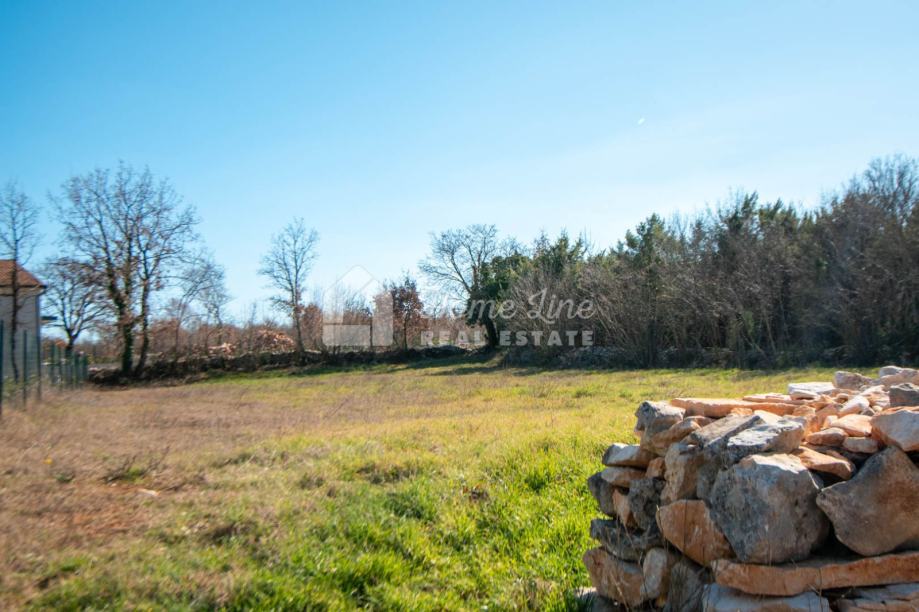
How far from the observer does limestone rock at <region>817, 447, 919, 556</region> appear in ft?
7.90

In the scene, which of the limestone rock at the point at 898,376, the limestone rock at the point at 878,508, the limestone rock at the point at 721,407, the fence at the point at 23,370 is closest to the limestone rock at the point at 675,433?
the limestone rock at the point at 721,407

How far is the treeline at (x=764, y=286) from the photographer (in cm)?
1722

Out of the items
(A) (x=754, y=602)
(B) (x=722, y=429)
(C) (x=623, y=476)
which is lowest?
(A) (x=754, y=602)

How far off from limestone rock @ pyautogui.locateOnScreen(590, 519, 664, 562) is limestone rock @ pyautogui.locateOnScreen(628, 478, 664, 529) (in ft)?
0.22

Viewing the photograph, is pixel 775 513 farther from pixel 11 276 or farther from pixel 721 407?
pixel 11 276

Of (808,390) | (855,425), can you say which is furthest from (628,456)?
(808,390)

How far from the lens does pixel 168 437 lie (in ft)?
28.1

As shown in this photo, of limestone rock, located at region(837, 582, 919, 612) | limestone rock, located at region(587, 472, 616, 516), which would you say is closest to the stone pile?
limestone rock, located at region(837, 582, 919, 612)

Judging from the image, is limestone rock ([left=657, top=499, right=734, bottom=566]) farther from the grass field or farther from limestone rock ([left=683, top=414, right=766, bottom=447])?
the grass field

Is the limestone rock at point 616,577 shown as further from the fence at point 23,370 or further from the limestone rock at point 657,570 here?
the fence at point 23,370

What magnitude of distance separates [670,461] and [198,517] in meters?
3.64

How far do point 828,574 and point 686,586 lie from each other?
0.69 meters

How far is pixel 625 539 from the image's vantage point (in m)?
3.35

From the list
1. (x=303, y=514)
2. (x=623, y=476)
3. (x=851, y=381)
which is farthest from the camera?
(x=303, y=514)
